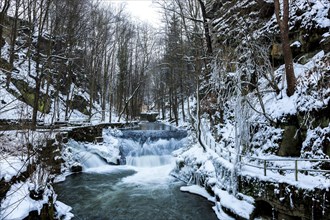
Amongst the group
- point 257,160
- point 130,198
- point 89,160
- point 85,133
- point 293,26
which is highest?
point 293,26

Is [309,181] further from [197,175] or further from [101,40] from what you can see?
[101,40]

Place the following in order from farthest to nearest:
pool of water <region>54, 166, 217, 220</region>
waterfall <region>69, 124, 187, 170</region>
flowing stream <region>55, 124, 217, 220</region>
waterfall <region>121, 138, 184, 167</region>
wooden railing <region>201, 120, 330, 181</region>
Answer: waterfall <region>121, 138, 184, 167</region>, waterfall <region>69, 124, 187, 170</region>, flowing stream <region>55, 124, 217, 220</region>, pool of water <region>54, 166, 217, 220</region>, wooden railing <region>201, 120, 330, 181</region>

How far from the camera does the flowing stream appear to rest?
30.0ft

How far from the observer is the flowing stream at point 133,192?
9133 millimetres

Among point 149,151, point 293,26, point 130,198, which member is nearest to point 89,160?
point 149,151

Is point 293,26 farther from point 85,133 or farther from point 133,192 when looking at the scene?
point 85,133

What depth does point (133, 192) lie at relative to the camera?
11.7 metres

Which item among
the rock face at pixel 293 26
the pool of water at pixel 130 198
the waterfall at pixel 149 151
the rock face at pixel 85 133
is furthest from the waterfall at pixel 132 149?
the rock face at pixel 293 26

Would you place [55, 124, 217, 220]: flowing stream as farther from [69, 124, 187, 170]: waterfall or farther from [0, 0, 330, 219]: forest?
[0, 0, 330, 219]: forest

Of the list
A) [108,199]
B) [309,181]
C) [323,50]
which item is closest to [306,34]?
[323,50]

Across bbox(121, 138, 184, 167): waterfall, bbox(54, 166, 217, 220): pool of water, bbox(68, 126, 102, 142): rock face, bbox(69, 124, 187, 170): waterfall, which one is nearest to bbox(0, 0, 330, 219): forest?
bbox(69, 124, 187, 170): waterfall

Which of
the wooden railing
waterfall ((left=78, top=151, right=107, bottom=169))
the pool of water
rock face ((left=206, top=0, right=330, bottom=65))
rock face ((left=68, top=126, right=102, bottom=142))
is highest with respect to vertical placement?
rock face ((left=206, top=0, right=330, bottom=65))

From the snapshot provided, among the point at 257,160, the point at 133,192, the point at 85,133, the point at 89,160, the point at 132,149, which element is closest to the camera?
the point at 257,160

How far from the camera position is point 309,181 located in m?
6.66
